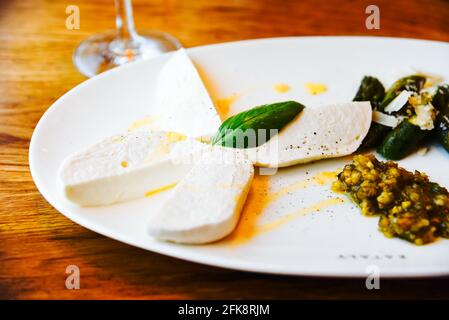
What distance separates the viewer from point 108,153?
1.89 m

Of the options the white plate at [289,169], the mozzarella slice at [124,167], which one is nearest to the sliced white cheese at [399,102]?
the white plate at [289,169]

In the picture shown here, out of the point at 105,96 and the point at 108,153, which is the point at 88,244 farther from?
the point at 105,96

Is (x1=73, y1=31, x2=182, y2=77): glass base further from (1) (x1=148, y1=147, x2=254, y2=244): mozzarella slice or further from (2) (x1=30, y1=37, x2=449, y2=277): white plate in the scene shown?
(1) (x1=148, y1=147, x2=254, y2=244): mozzarella slice

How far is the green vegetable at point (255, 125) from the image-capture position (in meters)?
2.05

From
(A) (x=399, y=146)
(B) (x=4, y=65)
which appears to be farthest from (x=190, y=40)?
(A) (x=399, y=146)

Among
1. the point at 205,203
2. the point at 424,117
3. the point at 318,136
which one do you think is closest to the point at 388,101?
the point at 424,117

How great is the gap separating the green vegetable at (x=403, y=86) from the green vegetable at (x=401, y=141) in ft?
0.60

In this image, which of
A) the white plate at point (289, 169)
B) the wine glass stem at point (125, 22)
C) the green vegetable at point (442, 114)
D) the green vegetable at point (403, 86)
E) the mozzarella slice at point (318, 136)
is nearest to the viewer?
the white plate at point (289, 169)

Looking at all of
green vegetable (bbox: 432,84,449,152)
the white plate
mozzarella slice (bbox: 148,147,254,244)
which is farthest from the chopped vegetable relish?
mozzarella slice (bbox: 148,147,254,244)

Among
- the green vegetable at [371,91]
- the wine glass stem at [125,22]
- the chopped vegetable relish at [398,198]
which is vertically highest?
the wine glass stem at [125,22]

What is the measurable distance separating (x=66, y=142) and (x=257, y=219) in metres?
0.82

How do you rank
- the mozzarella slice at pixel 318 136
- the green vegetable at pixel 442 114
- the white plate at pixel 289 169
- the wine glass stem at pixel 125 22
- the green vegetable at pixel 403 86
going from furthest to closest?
the wine glass stem at pixel 125 22
the green vegetable at pixel 403 86
the green vegetable at pixel 442 114
the mozzarella slice at pixel 318 136
the white plate at pixel 289 169

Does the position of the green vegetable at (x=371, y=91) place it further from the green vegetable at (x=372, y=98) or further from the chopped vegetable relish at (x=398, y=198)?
the chopped vegetable relish at (x=398, y=198)

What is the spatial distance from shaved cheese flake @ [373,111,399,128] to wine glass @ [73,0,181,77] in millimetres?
1317
